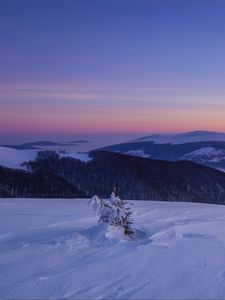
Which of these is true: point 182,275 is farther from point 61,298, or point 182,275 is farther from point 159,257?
point 61,298

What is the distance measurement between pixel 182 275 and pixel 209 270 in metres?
0.70

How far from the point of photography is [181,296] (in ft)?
24.7

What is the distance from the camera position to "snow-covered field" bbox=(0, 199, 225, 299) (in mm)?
7801

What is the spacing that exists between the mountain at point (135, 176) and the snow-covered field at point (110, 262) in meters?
88.8

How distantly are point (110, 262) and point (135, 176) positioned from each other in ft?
346

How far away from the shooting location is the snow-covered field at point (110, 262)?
780 cm

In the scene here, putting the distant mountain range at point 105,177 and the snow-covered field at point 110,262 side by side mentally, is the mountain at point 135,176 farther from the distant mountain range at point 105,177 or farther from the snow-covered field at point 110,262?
the snow-covered field at point 110,262

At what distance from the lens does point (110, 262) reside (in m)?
9.79

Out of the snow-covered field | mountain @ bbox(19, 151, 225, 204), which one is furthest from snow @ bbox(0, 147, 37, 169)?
the snow-covered field

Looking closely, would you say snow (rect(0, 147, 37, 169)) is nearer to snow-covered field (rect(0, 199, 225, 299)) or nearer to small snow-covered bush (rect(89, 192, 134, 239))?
snow-covered field (rect(0, 199, 225, 299))

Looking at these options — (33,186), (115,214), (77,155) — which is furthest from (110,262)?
(77,155)

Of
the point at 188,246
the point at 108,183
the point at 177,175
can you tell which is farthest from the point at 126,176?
the point at 188,246

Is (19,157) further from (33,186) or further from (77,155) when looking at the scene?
(33,186)

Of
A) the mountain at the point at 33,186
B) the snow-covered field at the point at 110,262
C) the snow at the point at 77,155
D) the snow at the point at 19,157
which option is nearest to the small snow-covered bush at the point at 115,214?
the snow-covered field at the point at 110,262
